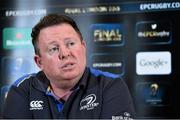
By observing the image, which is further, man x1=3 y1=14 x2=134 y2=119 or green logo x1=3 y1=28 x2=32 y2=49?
green logo x1=3 y1=28 x2=32 y2=49

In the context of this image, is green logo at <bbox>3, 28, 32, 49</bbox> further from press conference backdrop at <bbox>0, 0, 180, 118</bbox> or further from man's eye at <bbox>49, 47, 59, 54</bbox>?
man's eye at <bbox>49, 47, 59, 54</bbox>

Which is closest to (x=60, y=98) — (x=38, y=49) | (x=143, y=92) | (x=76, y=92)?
(x=76, y=92)

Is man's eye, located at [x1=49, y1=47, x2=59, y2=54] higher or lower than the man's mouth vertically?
higher

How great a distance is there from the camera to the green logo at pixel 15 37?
3.09 m

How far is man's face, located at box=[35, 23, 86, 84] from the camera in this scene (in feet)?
5.49

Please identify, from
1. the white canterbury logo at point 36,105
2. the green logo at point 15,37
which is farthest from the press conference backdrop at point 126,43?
the white canterbury logo at point 36,105

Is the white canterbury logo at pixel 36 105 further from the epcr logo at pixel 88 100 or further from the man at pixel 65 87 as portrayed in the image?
the epcr logo at pixel 88 100

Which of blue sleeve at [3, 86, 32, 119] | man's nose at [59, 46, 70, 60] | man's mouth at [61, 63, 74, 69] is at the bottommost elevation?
blue sleeve at [3, 86, 32, 119]

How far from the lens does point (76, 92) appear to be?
177cm

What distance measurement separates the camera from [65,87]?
1.78 meters

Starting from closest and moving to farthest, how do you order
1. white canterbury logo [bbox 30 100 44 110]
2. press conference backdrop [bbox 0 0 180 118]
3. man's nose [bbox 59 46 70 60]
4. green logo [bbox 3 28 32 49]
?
man's nose [bbox 59 46 70 60], white canterbury logo [bbox 30 100 44 110], press conference backdrop [bbox 0 0 180 118], green logo [bbox 3 28 32 49]

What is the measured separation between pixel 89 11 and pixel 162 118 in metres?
0.99

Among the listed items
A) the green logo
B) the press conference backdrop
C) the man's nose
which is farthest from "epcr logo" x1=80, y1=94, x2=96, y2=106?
the green logo

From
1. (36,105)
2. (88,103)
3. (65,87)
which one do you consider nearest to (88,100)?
(88,103)
